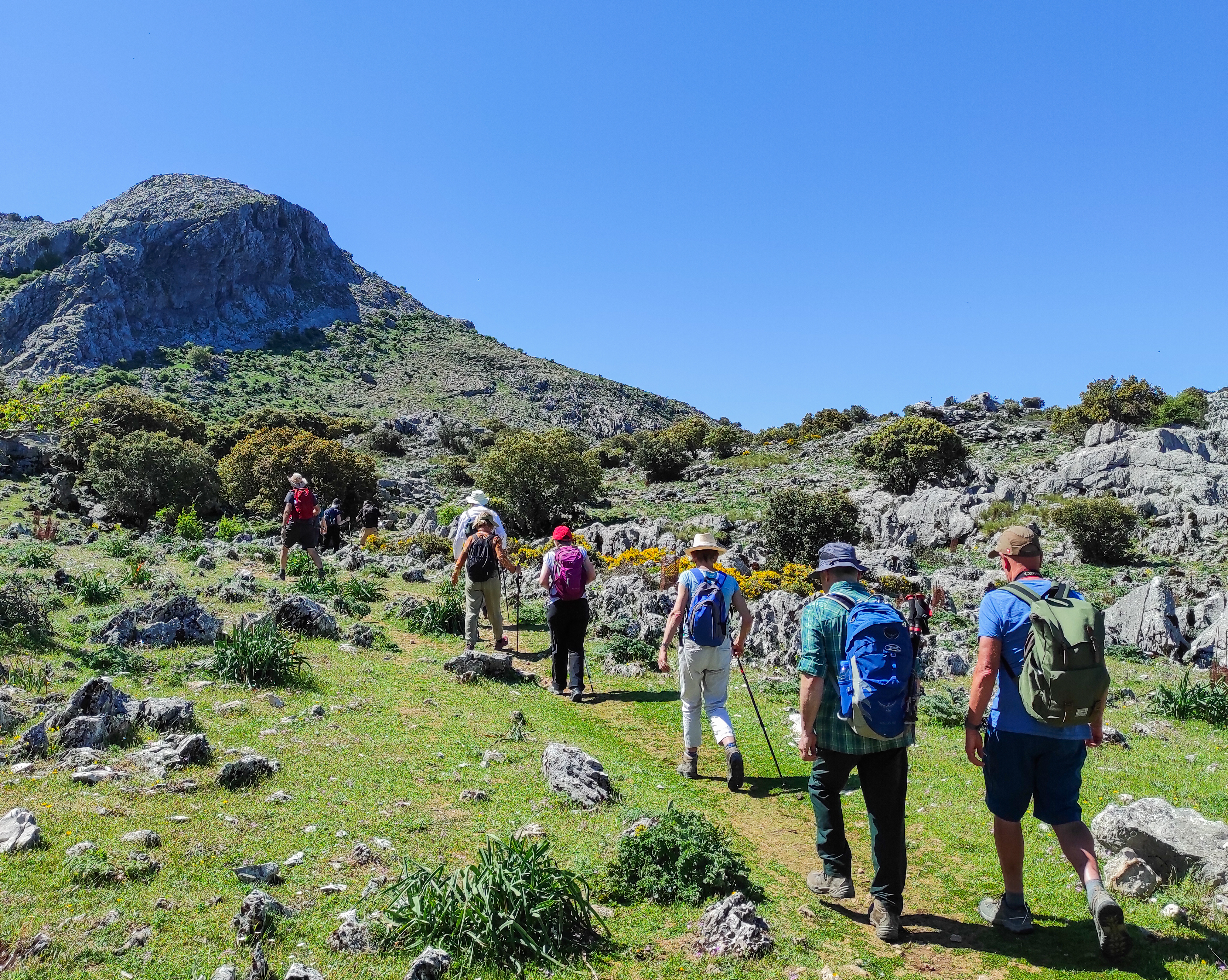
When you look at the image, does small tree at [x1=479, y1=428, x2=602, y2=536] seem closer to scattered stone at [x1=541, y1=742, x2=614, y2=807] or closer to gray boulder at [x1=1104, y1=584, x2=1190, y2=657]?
gray boulder at [x1=1104, y1=584, x2=1190, y2=657]

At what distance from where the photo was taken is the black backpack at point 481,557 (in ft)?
35.1

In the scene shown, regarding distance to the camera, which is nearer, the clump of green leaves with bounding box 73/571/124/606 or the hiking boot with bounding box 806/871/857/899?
the hiking boot with bounding box 806/871/857/899

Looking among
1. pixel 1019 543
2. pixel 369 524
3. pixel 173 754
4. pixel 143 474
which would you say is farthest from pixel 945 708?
pixel 143 474

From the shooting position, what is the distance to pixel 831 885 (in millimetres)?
4645

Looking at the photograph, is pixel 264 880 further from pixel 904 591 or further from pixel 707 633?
pixel 904 591

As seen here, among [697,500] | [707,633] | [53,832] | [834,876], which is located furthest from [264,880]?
[697,500]

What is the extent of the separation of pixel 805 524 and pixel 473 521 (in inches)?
542

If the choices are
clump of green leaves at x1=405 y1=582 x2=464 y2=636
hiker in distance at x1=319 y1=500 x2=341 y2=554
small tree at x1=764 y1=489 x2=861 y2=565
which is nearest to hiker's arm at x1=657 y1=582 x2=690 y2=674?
clump of green leaves at x1=405 y1=582 x2=464 y2=636

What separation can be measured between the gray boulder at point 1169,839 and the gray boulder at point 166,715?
7401 millimetres

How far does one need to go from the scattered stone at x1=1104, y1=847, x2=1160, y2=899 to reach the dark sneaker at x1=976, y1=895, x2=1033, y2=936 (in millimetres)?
661

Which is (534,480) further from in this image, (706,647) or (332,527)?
(706,647)

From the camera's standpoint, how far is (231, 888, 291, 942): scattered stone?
362 cm

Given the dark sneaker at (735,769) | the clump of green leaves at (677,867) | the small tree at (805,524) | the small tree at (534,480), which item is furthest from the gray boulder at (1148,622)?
the small tree at (534,480)

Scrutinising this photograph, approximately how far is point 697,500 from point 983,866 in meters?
30.7
